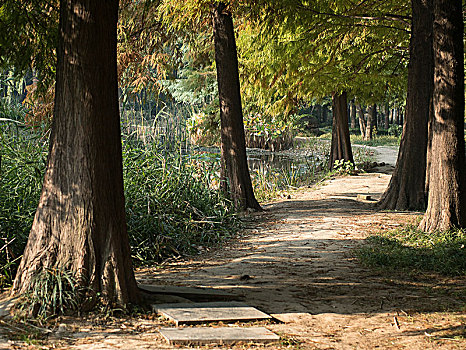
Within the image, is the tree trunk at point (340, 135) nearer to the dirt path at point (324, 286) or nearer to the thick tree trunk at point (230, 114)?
the thick tree trunk at point (230, 114)

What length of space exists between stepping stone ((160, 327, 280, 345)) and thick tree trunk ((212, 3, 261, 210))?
6.57 m

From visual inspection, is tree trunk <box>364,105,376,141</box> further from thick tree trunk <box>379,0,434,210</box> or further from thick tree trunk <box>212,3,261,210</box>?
thick tree trunk <box>212,3,261,210</box>

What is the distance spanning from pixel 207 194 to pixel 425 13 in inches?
214

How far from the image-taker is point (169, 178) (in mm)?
7977

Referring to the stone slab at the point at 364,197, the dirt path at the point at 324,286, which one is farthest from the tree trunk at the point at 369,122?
the dirt path at the point at 324,286

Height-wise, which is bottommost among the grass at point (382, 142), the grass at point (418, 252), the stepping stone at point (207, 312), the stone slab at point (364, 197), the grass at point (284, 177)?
the grass at point (418, 252)

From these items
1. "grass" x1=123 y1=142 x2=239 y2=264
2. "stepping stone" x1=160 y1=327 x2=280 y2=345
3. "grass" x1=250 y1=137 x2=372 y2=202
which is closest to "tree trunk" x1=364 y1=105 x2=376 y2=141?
"grass" x1=250 y1=137 x2=372 y2=202

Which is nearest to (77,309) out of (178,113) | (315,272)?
(315,272)

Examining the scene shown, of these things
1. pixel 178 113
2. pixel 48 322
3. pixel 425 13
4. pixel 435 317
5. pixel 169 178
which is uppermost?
pixel 425 13

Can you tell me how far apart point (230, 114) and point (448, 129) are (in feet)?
13.7

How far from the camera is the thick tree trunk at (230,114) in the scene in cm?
1052

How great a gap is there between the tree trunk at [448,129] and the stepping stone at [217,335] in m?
4.95

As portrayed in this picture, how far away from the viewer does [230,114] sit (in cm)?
1052

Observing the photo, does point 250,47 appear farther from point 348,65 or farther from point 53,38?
point 53,38
